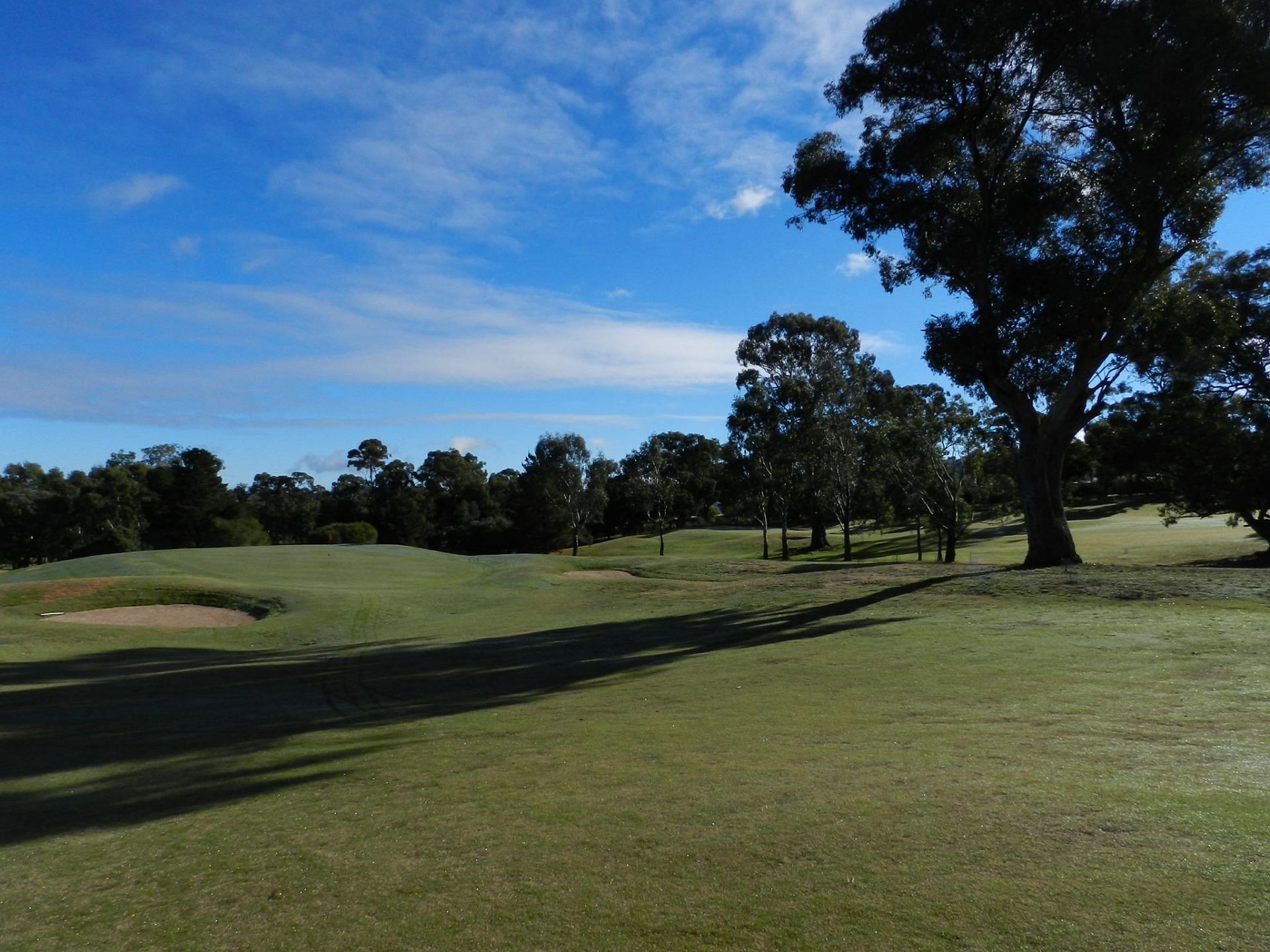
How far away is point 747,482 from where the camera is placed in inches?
2527

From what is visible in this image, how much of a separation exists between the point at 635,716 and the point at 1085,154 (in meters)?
22.5

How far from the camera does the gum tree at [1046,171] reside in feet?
67.6

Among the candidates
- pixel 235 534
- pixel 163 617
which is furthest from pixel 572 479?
pixel 163 617

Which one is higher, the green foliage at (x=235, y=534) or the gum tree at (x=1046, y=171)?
the gum tree at (x=1046, y=171)

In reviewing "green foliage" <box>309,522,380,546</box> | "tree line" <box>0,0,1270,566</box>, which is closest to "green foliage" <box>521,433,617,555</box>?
"green foliage" <box>309,522,380,546</box>

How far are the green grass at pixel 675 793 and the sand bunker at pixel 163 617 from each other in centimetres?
828

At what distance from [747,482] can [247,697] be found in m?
52.7

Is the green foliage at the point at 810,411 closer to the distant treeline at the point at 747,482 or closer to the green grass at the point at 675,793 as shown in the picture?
the distant treeline at the point at 747,482

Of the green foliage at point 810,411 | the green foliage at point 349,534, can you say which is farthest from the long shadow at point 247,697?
the green foliage at point 349,534

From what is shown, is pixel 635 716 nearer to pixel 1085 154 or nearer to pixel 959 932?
pixel 959 932

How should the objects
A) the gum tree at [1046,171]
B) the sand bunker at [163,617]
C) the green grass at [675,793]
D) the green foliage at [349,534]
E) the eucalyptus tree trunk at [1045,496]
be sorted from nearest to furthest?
the green grass at [675,793] < the gum tree at [1046,171] < the eucalyptus tree trunk at [1045,496] < the sand bunker at [163,617] < the green foliage at [349,534]

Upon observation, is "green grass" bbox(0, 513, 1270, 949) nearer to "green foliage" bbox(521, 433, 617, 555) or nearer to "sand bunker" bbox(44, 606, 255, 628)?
"sand bunker" bbox(44, 606, 255, 628)

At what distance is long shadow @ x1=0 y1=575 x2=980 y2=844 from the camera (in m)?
7.96

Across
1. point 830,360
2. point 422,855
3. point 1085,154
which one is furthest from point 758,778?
point 830,360
